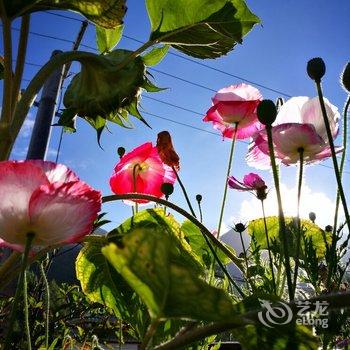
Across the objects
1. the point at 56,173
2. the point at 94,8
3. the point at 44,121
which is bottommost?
the point at 56,173

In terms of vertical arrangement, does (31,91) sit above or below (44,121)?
below

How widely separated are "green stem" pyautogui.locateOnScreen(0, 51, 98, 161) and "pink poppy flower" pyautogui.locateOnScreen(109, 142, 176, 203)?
336mm

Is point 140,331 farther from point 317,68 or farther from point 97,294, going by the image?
point 317,68

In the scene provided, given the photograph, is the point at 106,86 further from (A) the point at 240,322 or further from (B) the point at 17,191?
(A) the point at 240,322

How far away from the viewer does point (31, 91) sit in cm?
52

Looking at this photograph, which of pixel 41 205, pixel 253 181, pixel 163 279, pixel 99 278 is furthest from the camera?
pixel 253 181

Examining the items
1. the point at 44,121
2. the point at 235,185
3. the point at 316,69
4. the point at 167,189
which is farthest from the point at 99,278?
the point at 44,121

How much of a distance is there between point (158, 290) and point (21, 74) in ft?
1.30

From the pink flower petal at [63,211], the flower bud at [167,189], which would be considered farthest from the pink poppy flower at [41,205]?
the flower bud at [167,189]

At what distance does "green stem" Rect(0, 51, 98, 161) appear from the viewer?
19.7 inches

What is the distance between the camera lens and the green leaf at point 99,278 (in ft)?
2.21

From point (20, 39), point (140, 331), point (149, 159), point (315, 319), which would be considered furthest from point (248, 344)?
point (149, 159)

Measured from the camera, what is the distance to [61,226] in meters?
0.39

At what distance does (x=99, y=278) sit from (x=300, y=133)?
365 mm
